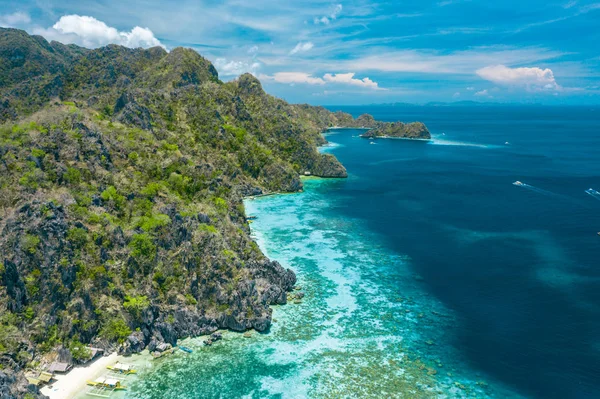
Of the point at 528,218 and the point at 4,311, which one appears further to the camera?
the point at 528,218

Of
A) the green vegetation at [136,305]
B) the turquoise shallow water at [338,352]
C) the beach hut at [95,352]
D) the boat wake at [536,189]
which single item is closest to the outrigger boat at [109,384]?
Answer: the turquoise shallow water at [338,352]

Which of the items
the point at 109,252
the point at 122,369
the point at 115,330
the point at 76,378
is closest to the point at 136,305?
the point at 115,330

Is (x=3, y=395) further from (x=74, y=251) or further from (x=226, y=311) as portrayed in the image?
(x=226, y=311)

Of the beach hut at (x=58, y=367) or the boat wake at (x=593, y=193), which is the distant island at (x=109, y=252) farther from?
the boat wake at (x=593, y=193)

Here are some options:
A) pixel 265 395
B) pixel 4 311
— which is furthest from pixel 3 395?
pixel 265 395

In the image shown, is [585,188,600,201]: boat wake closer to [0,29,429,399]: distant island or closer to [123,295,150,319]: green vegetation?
[0,29,429,399]: distant island

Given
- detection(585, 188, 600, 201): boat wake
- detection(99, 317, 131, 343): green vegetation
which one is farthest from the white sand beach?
detection(585, 188, 600, 201): boat wake

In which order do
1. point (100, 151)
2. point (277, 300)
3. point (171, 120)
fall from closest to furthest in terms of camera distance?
point (277, 300), point (100, 151), point (171, 120)
